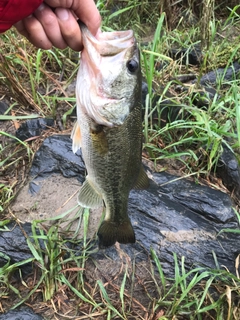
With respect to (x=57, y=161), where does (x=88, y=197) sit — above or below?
A: above

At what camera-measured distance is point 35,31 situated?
183cm

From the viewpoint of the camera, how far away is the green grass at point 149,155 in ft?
8.18

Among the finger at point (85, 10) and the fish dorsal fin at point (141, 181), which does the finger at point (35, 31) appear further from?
the fish dorsal fin at point (141, 181)

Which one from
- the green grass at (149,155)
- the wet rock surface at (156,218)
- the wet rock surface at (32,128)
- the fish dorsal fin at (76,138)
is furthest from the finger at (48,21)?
the wet rock surface at (32,128)

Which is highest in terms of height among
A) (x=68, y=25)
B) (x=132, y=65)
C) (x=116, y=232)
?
(x=68, y=25)

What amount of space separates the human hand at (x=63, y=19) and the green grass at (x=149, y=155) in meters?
1.37

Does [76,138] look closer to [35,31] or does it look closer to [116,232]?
[35,31]

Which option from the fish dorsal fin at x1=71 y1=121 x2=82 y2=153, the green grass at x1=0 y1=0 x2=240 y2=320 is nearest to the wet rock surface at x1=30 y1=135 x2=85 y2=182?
the green grass at x1=0 y1=0 x2=240 y2=320

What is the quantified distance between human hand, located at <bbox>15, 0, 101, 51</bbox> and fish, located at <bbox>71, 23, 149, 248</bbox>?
46mm

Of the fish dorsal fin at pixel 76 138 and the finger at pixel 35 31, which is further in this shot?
the fish dorsal fin at pixel 76 138

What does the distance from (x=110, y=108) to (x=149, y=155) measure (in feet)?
4.97

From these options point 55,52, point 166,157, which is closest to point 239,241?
point 166,157

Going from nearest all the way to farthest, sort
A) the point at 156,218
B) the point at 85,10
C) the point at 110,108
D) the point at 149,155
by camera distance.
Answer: the point at 85,10, the point at 110,108, the point at 156,218, the point at 149,155

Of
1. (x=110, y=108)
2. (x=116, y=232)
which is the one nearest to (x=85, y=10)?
(x=110, y=108)
